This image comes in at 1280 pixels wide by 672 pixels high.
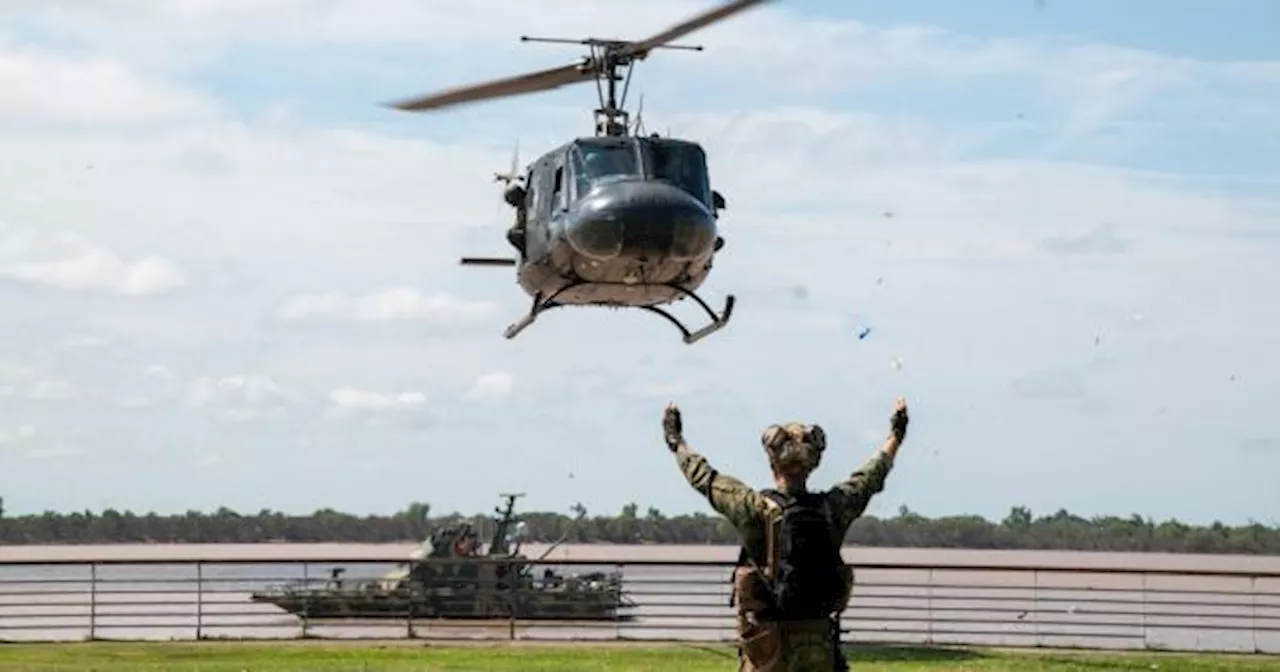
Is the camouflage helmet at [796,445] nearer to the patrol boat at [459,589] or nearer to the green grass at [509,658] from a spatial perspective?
the green grass at [509,658]

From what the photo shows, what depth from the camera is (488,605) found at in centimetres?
3969

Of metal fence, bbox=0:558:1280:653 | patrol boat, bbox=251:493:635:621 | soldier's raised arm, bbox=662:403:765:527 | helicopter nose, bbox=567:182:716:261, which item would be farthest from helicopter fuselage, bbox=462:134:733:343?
soldier's raised arm, bbox=662:403:765:527

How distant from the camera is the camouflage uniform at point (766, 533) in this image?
8484 millimetres

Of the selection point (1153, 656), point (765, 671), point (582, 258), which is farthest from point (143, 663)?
point (765, 671)

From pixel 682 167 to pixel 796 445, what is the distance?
55.9 ft

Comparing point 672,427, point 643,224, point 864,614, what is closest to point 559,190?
point 643,224

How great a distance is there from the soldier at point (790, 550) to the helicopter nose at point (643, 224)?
49.9 ft

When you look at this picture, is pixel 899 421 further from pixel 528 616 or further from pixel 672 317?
pixel 528 616

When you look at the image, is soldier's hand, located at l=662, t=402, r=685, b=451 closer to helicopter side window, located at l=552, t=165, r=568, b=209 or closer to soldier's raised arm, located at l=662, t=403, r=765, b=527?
soldier's raised arm, located at l=662, t=403, r=765, b=527

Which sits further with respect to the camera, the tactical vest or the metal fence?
the metal fence

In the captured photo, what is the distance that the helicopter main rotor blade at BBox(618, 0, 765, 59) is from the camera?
17.5m

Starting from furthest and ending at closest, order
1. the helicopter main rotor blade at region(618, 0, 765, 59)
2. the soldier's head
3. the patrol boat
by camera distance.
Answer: the patrol boat
the helicopter main rotor blade at region(618, 0, 765, 59)
the soldier's head

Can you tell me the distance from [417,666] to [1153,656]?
26.8 feet

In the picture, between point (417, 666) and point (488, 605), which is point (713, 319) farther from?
point (488, 605)
